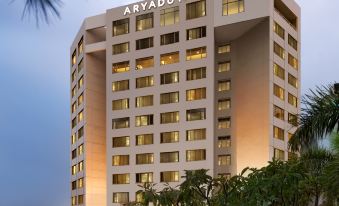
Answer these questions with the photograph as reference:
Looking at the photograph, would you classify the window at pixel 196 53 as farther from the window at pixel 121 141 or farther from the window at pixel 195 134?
the window at pixel 121 141

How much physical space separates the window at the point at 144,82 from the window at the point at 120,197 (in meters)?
14.0

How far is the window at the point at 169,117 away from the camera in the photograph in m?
77.3

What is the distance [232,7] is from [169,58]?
10549 mm

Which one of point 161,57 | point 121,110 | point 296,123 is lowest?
point 296,123

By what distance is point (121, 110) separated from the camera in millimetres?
82062

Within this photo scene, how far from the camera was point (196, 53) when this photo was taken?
76.6 meters

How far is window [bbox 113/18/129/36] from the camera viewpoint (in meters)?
83.2

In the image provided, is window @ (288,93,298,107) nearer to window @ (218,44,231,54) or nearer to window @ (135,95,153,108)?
window @ (218,44,231,54)

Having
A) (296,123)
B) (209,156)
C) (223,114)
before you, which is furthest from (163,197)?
(223,114)

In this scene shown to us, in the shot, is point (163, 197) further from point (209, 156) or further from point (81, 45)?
point (81, 45)

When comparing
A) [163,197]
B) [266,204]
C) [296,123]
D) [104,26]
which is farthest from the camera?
[104,26]

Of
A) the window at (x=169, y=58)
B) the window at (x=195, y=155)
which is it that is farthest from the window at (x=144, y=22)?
the window at (x=195, y=155)

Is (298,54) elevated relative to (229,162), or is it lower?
elevated

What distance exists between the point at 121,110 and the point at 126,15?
1287cm
